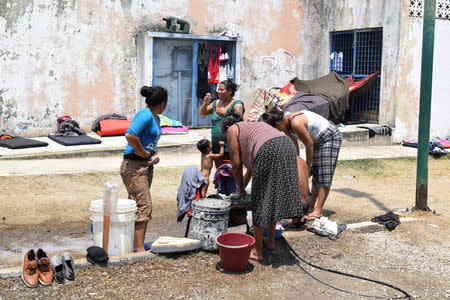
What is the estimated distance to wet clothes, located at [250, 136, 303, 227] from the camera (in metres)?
4.51

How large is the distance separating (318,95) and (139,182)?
28.0ft

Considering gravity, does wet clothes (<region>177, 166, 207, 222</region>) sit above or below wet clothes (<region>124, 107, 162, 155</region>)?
below

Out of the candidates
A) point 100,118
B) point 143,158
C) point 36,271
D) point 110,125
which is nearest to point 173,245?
point 143,158

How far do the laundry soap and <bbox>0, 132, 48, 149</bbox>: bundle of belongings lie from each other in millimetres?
6167

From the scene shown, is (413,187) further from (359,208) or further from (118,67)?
(118,67)

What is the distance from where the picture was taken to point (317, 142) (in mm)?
5918

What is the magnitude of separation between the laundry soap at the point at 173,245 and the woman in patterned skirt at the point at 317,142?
5.19ft

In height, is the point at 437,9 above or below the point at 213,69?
above

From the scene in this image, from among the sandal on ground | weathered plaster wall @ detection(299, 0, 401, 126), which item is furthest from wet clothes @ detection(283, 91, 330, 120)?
the sandal on ground

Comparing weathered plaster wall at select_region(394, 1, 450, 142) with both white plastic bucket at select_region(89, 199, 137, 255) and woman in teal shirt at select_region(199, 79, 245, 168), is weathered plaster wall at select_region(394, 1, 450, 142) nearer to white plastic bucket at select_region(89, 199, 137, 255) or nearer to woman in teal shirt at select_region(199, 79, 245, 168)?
woman in teal shirt at select_region(199, 79, 245, 168)

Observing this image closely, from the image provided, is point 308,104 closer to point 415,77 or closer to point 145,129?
point 415,77

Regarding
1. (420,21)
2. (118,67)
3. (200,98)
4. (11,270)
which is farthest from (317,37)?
(11,270)

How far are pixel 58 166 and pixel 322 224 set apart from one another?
16.5 ft

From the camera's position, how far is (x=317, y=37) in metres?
14.6
